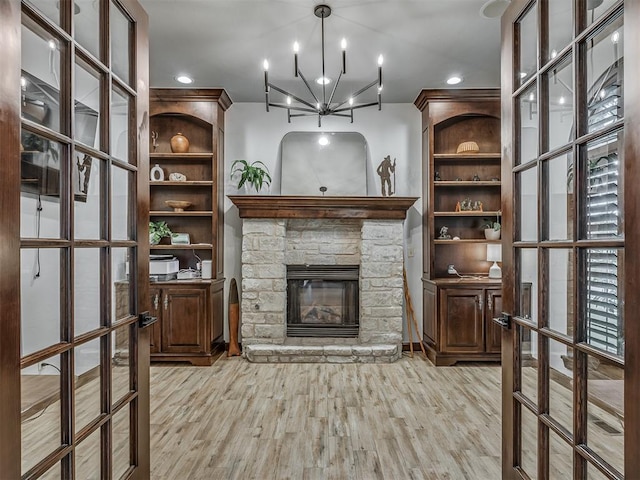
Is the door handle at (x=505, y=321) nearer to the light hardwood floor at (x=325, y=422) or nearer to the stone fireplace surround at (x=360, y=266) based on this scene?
the light hardwood floor at (x=325, y=422)

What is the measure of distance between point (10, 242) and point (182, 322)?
3.36 meters

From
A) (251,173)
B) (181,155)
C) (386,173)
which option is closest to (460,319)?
(386,173)

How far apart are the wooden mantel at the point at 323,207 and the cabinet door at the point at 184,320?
101cm

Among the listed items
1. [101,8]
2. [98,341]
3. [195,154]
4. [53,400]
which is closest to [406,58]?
[195,154]

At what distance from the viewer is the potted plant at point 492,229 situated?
14.4ft

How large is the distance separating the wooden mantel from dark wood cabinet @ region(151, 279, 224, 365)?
0.92 meters

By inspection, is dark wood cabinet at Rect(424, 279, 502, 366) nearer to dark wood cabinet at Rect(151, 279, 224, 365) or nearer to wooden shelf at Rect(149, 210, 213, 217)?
dark wood cabinet at Rect(151, 279, 224, 365)

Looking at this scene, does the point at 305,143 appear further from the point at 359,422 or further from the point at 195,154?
the point at 359,422

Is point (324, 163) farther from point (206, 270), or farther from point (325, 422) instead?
point (325, 422)

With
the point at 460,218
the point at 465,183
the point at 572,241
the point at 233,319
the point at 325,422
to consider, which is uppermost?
the point at 465,183

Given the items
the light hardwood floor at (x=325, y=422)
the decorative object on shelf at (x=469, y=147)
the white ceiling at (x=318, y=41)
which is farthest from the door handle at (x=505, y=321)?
the decorative object on shelf at (x=469, y=147)

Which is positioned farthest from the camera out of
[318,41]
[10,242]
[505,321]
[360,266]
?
[360,266]

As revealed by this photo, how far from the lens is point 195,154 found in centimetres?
440

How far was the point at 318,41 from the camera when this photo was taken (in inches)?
128
